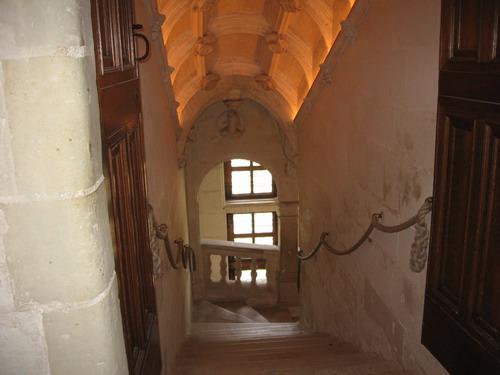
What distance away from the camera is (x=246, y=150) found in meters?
6.75

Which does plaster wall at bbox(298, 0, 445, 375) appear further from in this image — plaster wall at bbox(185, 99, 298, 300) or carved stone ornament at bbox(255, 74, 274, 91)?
plaster wall at bbox(185, 99, 298, 300)

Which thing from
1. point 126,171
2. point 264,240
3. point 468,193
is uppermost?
point 126,171

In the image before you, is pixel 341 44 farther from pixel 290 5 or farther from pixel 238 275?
pixel 238 275

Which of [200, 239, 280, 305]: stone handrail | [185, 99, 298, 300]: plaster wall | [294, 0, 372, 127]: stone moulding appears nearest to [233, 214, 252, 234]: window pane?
[200, 239, 280, 305]: stone handrail

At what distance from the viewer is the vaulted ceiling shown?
445 cm

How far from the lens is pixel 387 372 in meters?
2.84

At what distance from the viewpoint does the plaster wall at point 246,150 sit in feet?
21.6

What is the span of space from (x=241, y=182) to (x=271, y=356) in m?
7.27

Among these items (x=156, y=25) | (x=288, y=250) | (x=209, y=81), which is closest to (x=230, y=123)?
(x=209, y=81)

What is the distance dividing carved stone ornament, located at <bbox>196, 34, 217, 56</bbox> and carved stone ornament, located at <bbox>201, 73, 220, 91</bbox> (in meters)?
0.64

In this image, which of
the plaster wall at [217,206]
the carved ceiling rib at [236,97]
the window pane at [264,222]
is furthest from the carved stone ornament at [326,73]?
the window pane at [264,222]

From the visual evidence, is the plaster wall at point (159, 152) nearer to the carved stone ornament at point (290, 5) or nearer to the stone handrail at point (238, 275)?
the carved stone ornament at point (290, 5)

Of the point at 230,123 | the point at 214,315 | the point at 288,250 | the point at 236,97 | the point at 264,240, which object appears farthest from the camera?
the point at 264,240

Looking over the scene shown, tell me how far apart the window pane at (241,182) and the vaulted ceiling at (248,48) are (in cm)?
463
